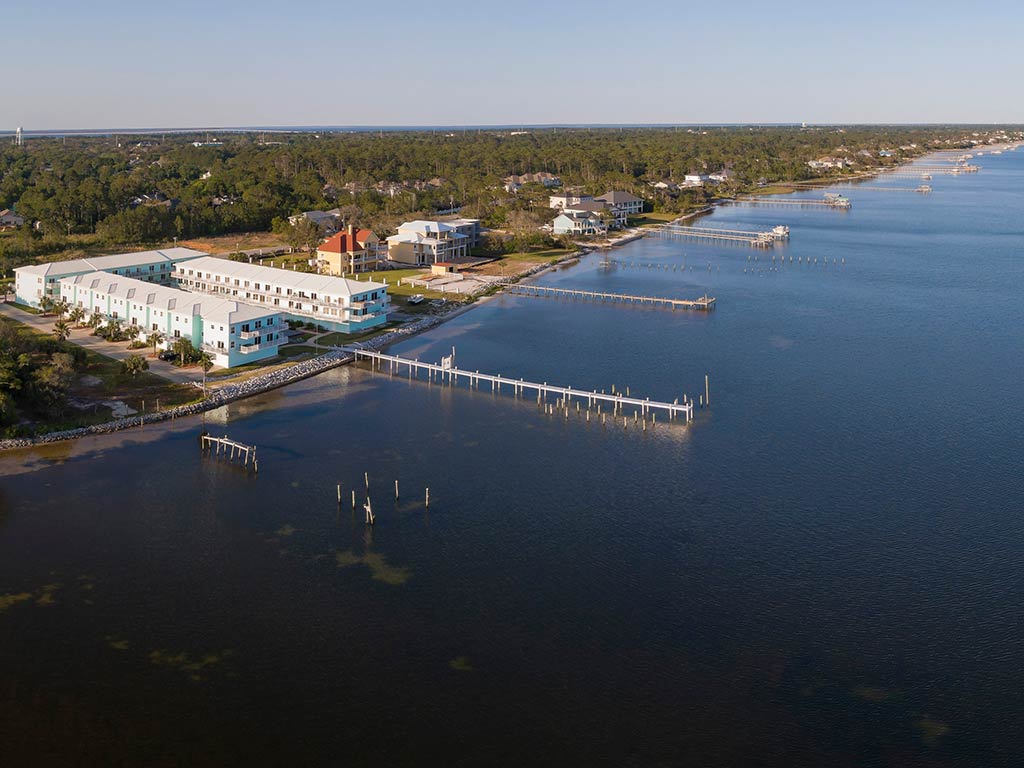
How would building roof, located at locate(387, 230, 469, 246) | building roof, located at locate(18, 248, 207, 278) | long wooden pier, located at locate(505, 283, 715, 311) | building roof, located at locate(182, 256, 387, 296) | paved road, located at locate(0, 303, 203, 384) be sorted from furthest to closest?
1. building roof, located at locate(387, 230, 469, 246)
2. long wooden pier, located at locate(505, 283, 715, 311)
3. building roof, located at locate(18, 248, 207, 278)
4. building roof, located at locate(182, 256, 387, 296)
5. paved road, located at locate(0, 303, 203, 384)

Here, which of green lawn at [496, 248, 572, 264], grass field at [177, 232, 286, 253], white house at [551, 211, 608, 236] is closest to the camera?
grass field at [177, 232, 286, 253]

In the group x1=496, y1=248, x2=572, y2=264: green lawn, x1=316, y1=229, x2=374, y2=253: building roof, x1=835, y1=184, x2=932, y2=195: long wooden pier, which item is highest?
x1=835, y1=184, x2=932, y2=195: long wooden pier

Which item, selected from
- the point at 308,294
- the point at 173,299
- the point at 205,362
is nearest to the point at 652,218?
the point at 308,294

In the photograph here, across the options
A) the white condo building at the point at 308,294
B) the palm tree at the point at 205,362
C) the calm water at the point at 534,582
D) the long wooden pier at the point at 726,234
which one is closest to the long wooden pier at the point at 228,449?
the calm water at the point at 534,582

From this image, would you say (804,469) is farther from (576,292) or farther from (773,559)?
(576,292)

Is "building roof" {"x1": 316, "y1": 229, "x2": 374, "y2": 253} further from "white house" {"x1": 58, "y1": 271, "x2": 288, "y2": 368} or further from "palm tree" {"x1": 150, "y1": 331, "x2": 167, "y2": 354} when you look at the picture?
"palm tree" {"x1": 150, "y1": 331, "x2": 167, "y2": 354}

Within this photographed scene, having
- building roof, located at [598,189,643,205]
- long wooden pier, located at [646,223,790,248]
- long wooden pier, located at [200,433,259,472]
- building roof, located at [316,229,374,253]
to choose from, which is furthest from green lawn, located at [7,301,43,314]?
building roof, located at [598,189,643,205]
